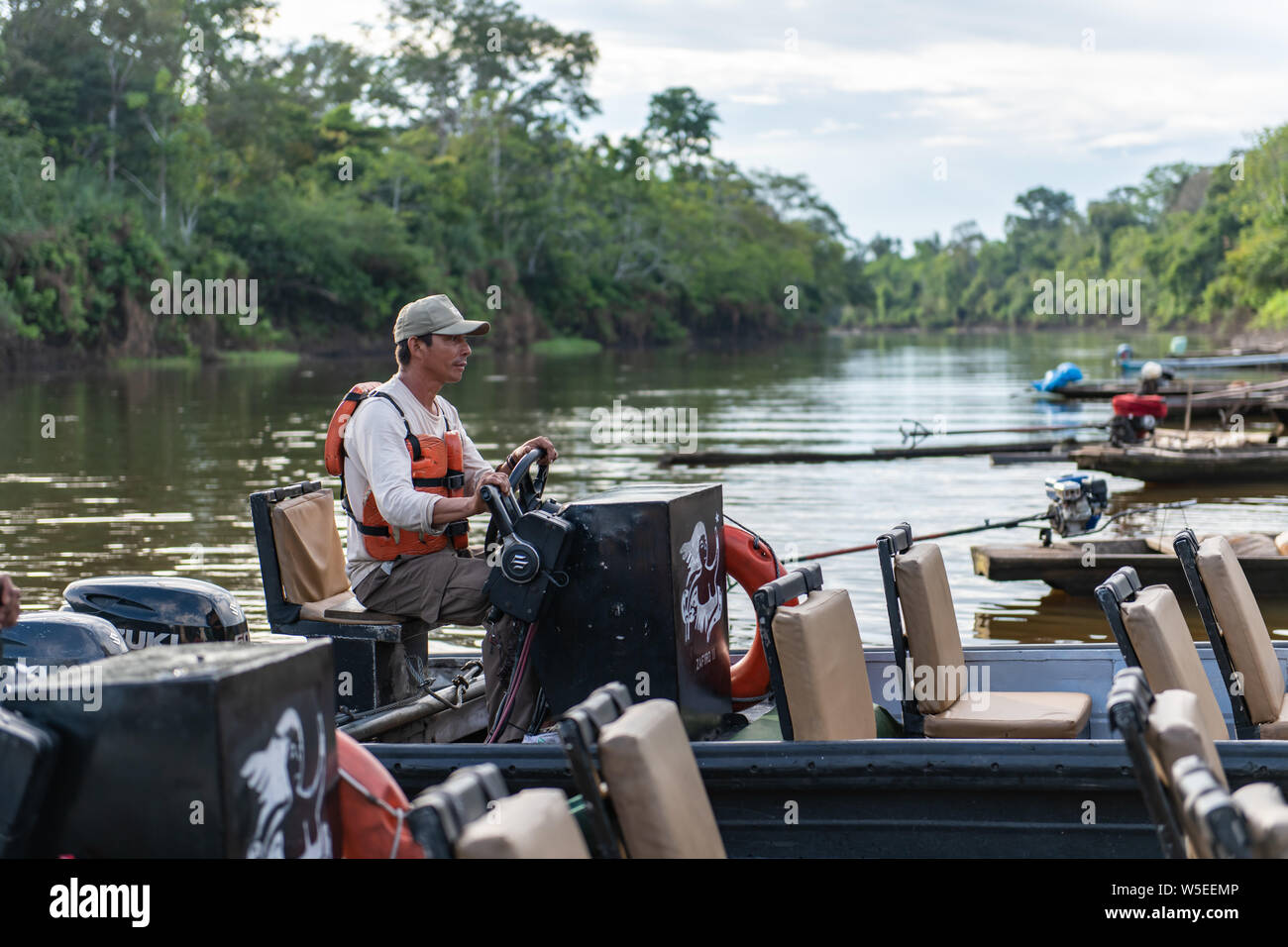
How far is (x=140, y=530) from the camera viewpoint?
12812mm

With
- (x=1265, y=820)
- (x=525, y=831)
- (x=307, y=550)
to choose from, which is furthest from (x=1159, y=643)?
(x=307, y=550)

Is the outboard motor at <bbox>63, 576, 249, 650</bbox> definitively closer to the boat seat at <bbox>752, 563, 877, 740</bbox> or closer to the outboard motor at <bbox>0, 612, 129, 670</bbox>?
the outboard motor at <bbox>0, 612, 129, 670</bbox>

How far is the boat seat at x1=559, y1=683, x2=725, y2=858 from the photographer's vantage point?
2406 mm

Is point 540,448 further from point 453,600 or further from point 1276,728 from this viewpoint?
point 1276,728

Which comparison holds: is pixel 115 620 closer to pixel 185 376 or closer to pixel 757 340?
pixel 185 376

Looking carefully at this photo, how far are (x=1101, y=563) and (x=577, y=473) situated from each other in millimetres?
8805

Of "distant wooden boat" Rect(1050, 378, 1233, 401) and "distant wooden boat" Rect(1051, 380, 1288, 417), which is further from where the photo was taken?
"distant wooden boat" Rect(1050, 378, 1233, 401)

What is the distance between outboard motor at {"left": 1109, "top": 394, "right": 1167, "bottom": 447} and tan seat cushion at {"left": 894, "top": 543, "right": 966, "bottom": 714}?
11.4 metres

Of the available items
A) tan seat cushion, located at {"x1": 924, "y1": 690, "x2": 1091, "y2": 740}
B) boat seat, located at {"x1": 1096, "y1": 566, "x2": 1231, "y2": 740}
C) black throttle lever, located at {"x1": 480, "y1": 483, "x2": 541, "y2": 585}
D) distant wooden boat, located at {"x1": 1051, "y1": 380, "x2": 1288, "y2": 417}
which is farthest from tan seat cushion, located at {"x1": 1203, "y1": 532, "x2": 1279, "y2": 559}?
distant wooden boat, located at {"x1": 1051, "y1": 380, "x2": 1288, "y2": 417}

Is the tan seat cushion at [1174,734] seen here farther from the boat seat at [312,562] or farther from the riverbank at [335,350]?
the riverbank at [335,350]

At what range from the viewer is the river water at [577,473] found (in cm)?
1080

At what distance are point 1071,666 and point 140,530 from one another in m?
9.62

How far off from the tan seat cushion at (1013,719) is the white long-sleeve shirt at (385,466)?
1758 mm

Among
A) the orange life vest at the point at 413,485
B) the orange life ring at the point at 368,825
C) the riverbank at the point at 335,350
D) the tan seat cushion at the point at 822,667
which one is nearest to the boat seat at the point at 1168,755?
the orange life ring at the point at 368,825
